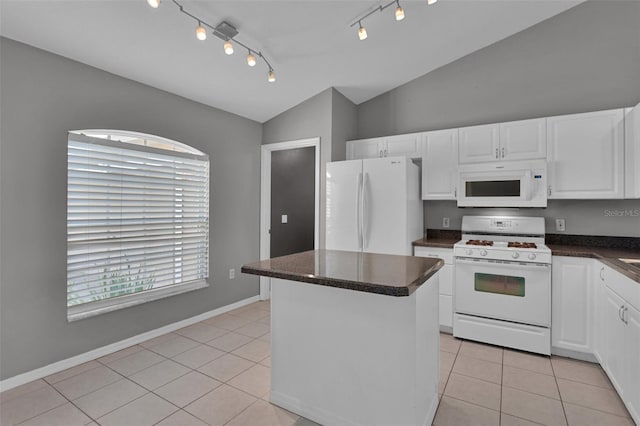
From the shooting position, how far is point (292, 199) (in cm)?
462

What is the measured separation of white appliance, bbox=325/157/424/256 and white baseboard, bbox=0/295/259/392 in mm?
1735

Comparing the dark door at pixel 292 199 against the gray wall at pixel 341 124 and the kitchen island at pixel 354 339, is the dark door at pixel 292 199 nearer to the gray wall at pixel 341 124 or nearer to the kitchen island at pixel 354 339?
the gray wall at pixel 341 124

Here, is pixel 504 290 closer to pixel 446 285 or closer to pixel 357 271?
pixel 446 285

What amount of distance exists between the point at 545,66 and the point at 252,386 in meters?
4.03

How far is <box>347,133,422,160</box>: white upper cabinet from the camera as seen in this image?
3615 millimetres

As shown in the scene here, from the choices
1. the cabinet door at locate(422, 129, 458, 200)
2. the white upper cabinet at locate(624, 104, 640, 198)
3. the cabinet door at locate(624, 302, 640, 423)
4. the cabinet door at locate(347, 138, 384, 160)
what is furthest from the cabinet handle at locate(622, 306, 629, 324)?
the cabinet door at locate(347, 138, 384, 160)

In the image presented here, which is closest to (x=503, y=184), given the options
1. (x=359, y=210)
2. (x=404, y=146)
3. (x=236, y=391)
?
(x=404, y=146)

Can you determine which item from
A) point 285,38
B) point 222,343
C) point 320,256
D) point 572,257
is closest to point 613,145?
point 572,257

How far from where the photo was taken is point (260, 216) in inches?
171

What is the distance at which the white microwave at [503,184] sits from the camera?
295 centimetres

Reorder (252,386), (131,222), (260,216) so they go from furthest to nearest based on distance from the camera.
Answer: (260,216)
(131,222)
(252,386)

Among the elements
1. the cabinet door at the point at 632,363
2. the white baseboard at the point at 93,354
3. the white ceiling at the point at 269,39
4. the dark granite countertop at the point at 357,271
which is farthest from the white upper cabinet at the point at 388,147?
the white baseboard at the point at 93,354

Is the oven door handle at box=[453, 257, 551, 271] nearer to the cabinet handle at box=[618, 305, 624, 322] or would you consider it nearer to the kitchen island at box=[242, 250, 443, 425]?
the cabinet handle at box=[618, 305, 624, 322]

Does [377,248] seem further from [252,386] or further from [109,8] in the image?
[109,8]
